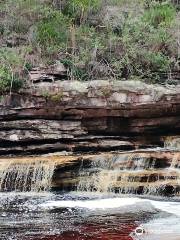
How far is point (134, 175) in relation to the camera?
1554cm

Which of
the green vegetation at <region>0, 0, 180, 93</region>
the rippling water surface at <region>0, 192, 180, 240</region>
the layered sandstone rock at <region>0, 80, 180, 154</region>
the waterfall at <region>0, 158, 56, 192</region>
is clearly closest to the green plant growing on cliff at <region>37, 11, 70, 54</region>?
the green vegetation at <region>0, 0, 180, 93</region>

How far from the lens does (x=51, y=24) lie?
839 inches

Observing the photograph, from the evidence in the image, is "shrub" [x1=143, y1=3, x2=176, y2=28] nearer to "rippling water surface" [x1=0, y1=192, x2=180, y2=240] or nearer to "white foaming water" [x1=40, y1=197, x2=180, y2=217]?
"rippling water surface" [x1=0, y1=192, x2=180, y2=240]

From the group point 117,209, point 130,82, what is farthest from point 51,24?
point 117,209

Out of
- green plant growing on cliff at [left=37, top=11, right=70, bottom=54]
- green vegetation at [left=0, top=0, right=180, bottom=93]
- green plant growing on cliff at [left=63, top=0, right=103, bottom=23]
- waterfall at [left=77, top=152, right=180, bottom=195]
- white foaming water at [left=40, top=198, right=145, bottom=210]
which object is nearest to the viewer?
white foaming water at [left=40, top=198, right=145, bottom=210]

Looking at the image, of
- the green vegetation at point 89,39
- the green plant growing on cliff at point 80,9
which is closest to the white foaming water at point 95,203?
the green vegetation at point 89,39

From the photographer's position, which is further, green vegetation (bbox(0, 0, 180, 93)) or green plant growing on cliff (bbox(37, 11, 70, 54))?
green plant growing on cliff (bbox(37, 11, 70, 54))

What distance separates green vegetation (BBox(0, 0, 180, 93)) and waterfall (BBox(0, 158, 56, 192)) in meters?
3.25

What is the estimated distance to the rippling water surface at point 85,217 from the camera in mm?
10812

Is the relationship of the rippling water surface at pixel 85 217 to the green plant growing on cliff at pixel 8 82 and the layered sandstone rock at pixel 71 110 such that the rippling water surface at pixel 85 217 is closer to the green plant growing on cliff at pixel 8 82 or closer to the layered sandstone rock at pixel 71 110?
the layered sandstone rock at pixel 71 110

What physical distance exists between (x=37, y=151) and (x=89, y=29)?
21.7ft

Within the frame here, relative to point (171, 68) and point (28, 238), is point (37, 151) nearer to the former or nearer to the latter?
point (171, 68)

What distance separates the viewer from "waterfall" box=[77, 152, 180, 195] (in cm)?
1521

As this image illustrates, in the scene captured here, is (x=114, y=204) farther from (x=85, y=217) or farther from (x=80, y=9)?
(x=80, y=9)
